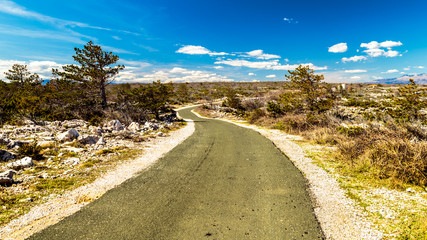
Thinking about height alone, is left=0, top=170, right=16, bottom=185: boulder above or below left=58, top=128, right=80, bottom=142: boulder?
below

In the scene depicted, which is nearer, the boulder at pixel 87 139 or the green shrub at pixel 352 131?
the green shrub at pixel 352 131

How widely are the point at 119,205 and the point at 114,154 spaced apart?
5.71 metres

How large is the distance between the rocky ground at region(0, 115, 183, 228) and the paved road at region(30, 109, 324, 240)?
1.85 m

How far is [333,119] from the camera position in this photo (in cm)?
1562

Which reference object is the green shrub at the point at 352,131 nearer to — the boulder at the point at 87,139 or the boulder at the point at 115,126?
the boulder at the point at 87,139

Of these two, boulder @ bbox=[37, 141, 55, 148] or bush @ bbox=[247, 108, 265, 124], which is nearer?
boulder @ bbox=[37, 141, 55, 148]

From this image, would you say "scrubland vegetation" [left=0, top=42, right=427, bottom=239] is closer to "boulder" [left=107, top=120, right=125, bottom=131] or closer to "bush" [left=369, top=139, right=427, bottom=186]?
"bush" [left=369, top=139, right=427, bottom=186]

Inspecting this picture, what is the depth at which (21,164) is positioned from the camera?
24.3 feet

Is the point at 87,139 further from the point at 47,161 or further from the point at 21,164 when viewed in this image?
the point at 21,164

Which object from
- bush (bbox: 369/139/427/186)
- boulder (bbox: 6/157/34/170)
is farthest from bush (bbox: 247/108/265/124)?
boulder (bbox: 6/157/34/170)

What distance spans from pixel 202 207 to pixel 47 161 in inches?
313

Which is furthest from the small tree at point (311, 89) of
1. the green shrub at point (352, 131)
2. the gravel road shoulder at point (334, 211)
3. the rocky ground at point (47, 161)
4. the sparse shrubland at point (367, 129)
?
the rocky ground at point (47, 161)

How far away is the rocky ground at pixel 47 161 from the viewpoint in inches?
221

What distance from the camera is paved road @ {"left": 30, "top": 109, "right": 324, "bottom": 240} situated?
4191 mm
